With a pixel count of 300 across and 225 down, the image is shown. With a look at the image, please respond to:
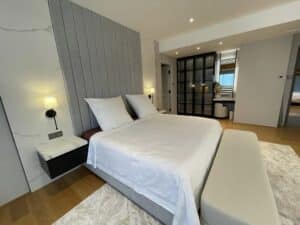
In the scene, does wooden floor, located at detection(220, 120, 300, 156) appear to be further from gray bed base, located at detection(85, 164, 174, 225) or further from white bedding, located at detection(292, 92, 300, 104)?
gray bed base, located at detection(85, 164, 174, 225)

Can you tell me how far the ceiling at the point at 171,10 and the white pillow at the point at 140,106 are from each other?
1.63 m

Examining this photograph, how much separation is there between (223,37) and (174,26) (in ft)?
3.97

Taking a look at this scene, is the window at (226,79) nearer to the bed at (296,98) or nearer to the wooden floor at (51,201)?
the bed at (296,98)

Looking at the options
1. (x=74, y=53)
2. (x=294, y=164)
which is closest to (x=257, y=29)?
(x=294, y=164)

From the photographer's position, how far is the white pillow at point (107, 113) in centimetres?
224

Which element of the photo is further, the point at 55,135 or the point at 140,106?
the point at 140,106

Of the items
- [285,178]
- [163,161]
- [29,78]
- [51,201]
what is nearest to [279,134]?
[285,178]

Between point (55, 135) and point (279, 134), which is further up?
point (55, 135)

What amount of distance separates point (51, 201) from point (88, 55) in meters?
2.29

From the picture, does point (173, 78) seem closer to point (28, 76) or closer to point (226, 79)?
point (226, 79)

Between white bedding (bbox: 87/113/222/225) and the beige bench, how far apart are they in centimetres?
10

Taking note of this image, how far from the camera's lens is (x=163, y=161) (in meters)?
1.22

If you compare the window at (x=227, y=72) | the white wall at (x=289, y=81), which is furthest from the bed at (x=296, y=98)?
the window at (x=227, y=72)

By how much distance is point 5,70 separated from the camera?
160 centimetres
